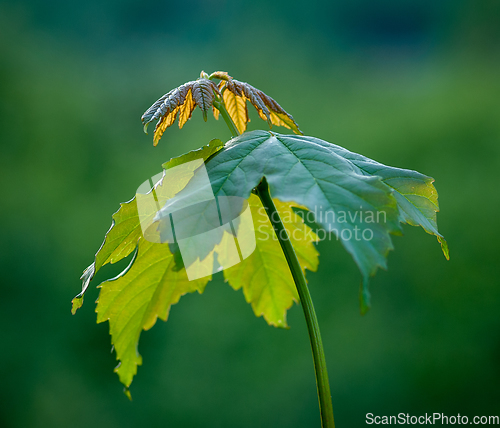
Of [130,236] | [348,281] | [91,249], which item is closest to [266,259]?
[130,236]

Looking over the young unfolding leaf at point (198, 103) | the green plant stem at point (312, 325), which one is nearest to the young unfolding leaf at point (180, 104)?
the young unfolding leaf at point (198, 103)

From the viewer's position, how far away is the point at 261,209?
23.6 inches

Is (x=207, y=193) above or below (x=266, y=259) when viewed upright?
above

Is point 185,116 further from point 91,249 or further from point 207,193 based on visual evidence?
point 91,249

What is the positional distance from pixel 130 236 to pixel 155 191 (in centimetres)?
9

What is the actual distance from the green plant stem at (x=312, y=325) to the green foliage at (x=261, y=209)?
27mm

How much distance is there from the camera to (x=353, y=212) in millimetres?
362

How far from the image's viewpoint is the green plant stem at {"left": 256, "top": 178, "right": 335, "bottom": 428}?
43cm

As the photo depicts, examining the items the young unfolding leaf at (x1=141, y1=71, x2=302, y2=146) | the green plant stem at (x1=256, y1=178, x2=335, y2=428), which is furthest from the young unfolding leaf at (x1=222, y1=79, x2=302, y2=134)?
the green plant stem at (x1=256, y1=178, x2=335, y2=428)

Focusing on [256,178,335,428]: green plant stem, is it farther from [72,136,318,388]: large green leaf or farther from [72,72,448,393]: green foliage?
[72,136,318,388]: large green leaf

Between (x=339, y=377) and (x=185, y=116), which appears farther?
(x=339, y=377)

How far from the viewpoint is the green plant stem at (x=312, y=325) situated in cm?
43

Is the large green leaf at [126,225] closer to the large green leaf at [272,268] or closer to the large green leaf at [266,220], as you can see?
the large green leaf at [266,220]

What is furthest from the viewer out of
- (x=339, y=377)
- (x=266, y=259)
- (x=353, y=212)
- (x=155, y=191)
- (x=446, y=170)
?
(x=446, y=170)
